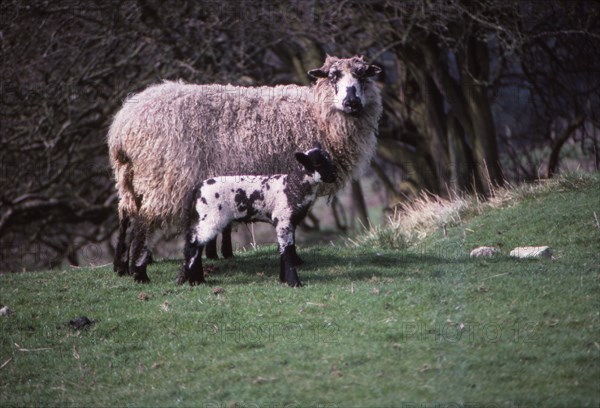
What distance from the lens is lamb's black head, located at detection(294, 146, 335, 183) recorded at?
28.8ft

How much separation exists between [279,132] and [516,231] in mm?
3683

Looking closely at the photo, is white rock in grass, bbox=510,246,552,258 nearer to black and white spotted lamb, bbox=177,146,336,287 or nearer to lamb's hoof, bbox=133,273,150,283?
black and white spotted lamb, bbox=177,146,336,287

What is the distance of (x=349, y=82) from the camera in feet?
31.8

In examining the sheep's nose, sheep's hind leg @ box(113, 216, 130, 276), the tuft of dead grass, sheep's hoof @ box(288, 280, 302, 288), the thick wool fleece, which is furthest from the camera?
the tuft of dead grass

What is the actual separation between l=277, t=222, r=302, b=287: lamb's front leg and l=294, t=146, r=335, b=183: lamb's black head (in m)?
0.65

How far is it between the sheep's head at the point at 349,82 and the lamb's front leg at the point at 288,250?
182 centimetres

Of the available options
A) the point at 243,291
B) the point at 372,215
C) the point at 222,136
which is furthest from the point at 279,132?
the point at 372,215

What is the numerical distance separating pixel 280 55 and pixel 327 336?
37.1 ft

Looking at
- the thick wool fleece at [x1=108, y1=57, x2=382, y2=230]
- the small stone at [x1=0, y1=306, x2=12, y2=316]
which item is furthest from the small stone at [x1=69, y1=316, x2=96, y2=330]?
the thick wool fleece at [x1=108, y1=57, x2=382, y2=230]

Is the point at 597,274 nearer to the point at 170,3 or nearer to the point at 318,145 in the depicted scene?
the point at 318,145

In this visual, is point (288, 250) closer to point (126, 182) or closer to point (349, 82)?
point (349, 82)

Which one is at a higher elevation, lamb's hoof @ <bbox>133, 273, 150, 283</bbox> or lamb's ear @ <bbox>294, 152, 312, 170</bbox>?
lamb's ear @ <bbox>294, 152, 312, 170</bbox>

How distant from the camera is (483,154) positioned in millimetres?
15602

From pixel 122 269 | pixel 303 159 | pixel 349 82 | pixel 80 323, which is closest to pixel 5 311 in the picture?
pixel 80 323
